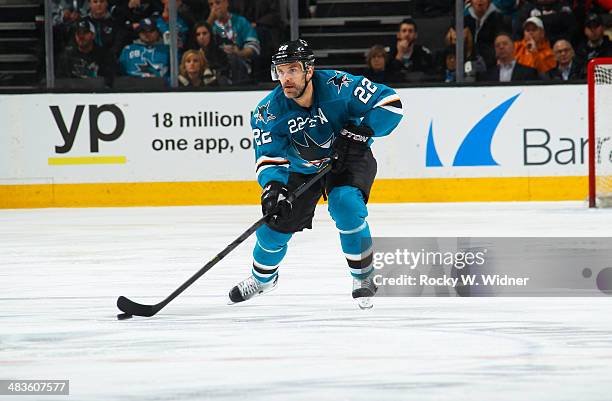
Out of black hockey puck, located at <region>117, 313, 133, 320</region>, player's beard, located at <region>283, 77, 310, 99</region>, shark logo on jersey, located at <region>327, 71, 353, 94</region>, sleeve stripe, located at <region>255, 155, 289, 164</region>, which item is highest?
shark logo on jersey, located at <region>327, 71, 353, 94</region>

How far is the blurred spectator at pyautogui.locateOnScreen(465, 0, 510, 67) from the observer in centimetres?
870

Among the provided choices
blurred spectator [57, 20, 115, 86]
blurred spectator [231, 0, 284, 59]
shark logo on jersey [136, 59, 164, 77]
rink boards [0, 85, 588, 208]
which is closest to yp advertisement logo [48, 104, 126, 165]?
rink boards [0, 85, 588, 208]

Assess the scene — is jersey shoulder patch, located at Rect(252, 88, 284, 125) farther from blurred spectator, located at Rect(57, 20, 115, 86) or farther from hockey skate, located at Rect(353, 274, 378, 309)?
blurred spectator, located at Rect(57, 20, 115, 86)

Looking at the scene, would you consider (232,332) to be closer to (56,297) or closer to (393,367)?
(393,367)

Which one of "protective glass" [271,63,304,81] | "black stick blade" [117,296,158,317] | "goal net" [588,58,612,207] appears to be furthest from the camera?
"goal net" [588,58,612,207]

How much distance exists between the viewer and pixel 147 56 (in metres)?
8.81

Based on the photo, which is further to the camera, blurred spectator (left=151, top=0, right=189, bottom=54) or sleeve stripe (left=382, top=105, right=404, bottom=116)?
blurred spectator (left=151, top=0, right=189, bottom=54)

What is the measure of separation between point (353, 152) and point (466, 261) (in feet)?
2.54

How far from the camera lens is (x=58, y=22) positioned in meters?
8.74

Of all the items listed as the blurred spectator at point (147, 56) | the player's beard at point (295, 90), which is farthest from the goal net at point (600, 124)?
the player's beard at point (295, 90)

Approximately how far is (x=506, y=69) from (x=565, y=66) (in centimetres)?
44

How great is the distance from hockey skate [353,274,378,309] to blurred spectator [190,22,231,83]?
4.98 metres

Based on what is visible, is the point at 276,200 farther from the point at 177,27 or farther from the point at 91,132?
the point at 177,27

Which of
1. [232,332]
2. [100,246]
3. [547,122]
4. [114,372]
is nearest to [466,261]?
[232,332]
